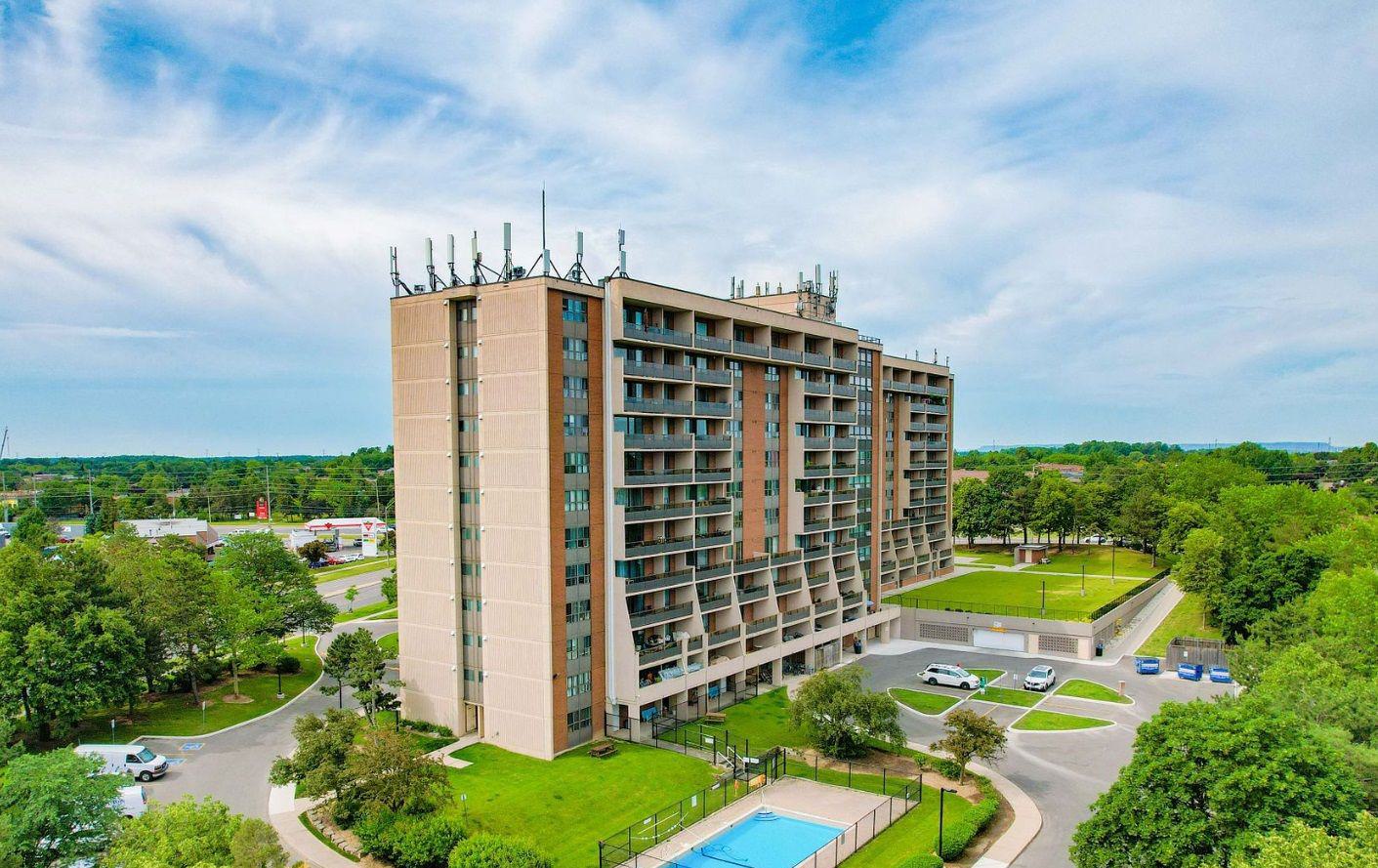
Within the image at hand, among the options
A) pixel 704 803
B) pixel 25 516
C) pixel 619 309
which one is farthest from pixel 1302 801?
pixel 25 516

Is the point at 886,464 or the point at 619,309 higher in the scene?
the point at 619,309

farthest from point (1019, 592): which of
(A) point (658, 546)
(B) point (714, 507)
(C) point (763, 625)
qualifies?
(A) point (658, 546)

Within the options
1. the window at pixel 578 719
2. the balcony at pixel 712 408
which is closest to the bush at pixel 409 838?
the window at pixel 578 719

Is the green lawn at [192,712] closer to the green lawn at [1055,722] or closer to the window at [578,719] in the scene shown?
the window at [578,719]

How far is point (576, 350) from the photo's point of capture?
148ft

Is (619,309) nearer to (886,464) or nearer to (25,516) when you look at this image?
(886,464)

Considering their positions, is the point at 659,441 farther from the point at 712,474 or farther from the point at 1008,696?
the point at 1008,696

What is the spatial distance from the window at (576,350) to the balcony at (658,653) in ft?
56.0

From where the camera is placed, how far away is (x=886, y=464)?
81625mm

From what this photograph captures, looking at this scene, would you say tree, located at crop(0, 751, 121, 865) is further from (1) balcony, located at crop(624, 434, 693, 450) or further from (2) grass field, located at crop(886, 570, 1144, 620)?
(2) grass field, located at crop(886, 570, 1144, 620)

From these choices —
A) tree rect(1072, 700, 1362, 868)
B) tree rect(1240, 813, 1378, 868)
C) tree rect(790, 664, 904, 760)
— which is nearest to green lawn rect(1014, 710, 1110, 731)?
tree rect(790, 664, 904, 760)

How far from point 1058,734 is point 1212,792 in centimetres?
2300

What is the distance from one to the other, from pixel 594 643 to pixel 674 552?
7.77 meters

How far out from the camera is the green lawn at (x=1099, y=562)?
311 feet
